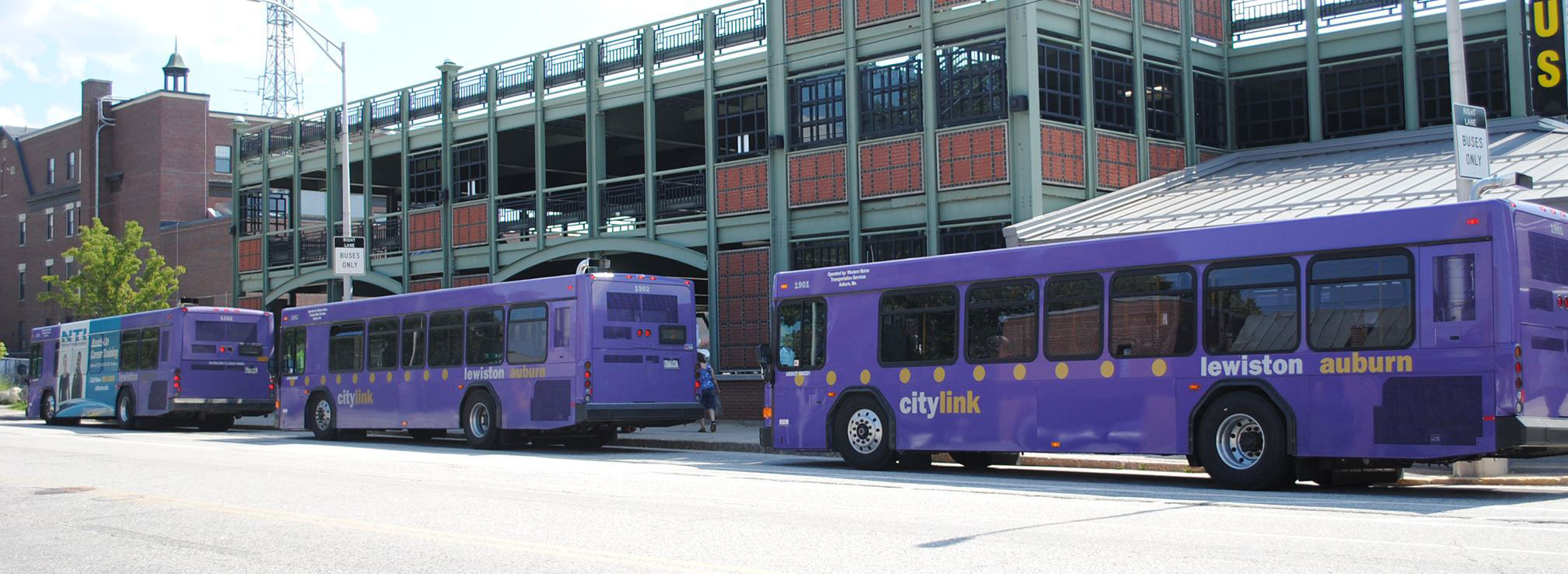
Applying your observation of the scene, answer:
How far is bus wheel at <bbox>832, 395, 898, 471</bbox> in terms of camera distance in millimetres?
18047

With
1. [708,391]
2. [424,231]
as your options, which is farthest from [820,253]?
[424,231]

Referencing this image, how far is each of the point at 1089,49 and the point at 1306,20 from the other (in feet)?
16.3

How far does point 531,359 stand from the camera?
22.9m

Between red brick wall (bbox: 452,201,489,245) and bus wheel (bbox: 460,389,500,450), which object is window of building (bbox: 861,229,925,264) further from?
red brick wall (bbox: 452,201,489,245)

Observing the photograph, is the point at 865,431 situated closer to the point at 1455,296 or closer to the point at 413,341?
the point at 1455,296

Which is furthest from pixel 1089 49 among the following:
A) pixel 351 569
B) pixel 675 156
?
pixel 351 569

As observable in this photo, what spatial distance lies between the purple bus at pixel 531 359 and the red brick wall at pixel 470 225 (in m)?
7.58

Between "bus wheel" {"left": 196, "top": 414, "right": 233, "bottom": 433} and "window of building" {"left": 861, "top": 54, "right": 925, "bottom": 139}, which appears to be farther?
"bus wheel" {"left": 196, "top": 414, "right": 233, "bottom": 433}

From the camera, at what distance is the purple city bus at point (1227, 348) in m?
12.7

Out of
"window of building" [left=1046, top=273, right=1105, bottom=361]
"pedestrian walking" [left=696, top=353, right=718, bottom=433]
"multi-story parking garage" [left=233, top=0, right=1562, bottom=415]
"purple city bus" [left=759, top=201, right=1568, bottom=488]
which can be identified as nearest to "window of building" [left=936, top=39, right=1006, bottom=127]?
"multi-story parking garage" [left=233, top=0, right=1562, bottom=415]

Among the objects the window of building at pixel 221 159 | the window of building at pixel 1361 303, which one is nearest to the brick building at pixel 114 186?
the window of building at pixel 221 159

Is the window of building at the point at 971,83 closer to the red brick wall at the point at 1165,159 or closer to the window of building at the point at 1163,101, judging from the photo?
the window of building at the point at 1163,101

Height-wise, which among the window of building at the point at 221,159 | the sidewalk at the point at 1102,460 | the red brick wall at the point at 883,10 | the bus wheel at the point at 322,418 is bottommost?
the sidewalk at the point at 1102,460

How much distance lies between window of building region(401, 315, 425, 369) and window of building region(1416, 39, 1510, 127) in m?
18.8
